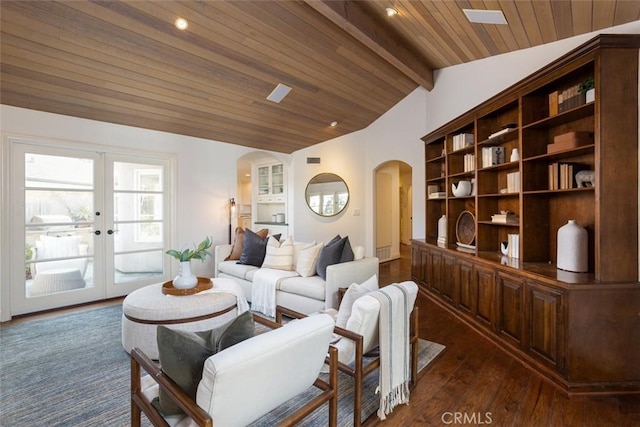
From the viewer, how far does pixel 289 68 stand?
12.3 feet

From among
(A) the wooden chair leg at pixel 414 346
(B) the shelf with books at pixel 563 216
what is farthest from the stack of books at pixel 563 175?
(A) the wooden chair leg at pixel 414 346

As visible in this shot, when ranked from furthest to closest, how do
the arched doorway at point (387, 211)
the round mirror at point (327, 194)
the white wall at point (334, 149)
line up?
the arched doorway at point (387, 211)
the round mirror at point (327, 194)
the white wall at point (334, 149)

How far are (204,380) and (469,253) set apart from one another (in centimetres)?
318

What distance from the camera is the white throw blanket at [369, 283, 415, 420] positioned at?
1.84 m

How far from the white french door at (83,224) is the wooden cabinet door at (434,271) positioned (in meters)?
4.10

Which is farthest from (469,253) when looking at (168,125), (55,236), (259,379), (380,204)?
(55,236)

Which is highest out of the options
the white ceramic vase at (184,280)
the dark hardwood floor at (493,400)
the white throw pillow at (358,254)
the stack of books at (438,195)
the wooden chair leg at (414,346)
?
the stack of books at (438,195)

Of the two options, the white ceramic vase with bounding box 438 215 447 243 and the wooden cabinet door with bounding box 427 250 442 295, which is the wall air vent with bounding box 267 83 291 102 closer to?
the white ceramic vase with bounding box 438 215 447 243

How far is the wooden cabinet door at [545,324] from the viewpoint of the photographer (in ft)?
7.17

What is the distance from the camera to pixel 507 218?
3.21 meters

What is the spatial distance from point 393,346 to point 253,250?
8.81ft

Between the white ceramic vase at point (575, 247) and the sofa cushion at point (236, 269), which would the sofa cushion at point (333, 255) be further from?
the white ceramic vase at point (575, 247)

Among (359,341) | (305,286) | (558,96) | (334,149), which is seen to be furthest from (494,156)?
(334,149)

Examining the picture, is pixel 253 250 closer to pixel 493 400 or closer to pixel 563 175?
pixel 493 400
